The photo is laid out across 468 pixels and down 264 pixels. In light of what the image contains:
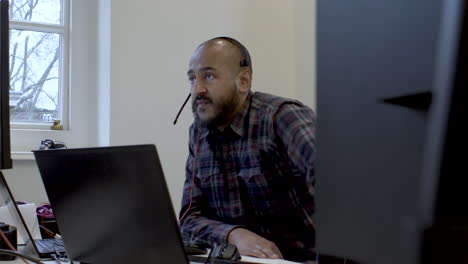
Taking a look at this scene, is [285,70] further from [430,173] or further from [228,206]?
[430,173]

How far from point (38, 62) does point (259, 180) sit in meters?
1.46

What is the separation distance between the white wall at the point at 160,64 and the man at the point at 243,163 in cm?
54

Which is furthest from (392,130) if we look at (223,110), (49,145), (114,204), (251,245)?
(49,145)

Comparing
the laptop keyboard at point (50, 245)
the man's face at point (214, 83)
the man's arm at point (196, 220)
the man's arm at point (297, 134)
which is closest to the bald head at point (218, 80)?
the man's face at point (214, 83)

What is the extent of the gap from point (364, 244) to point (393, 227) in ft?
0.14

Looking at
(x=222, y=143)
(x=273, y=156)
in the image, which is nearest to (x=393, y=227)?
(x=273, y=156)

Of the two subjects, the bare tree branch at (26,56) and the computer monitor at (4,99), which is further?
the bare tree branch at (26,56)

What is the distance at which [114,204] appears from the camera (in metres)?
0.86

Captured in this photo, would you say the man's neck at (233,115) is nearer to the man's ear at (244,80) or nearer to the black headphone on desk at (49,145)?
the man's ear at (244,80)

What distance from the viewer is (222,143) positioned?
186cm

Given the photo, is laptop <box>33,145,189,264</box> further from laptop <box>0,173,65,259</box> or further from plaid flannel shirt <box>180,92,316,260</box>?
plaid flannel shirt <box>180,92,316,260</box>

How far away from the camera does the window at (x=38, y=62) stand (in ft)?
8.40

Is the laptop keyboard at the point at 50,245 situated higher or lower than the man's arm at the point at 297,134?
lower

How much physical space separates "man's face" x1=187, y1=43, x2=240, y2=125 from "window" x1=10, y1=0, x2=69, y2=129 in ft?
3.25
